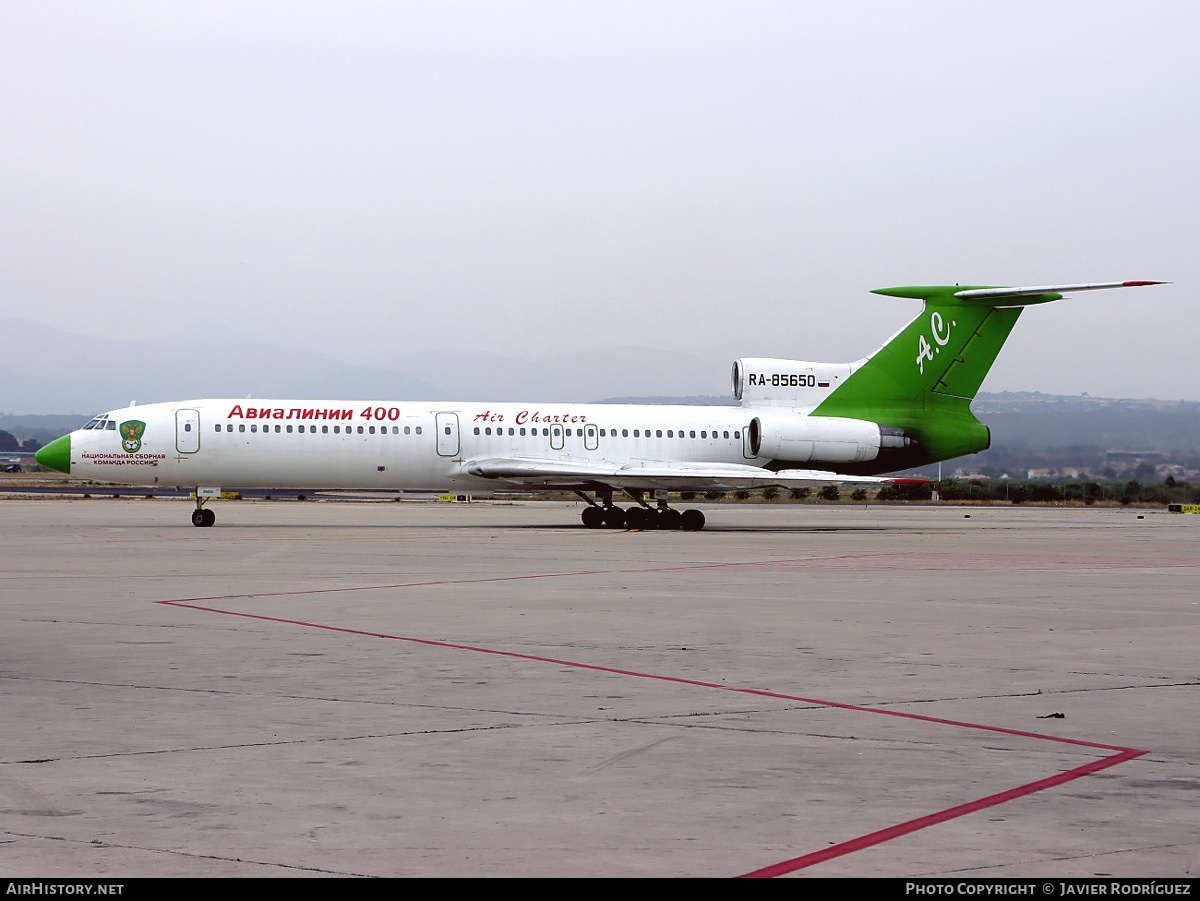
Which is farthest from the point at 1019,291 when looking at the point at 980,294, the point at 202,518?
the point at 202,518

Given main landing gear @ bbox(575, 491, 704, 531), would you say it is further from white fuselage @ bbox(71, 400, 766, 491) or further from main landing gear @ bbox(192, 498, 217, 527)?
main landing gear @ bbox(192, 498, 217, 527)

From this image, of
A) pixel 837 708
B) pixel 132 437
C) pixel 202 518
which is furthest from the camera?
pixel 132 437

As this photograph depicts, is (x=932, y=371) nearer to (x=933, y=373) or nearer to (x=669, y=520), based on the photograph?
(x=933, y=373)

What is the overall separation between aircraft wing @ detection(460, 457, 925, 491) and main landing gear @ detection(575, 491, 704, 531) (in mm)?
819

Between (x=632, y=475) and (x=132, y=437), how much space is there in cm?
1359

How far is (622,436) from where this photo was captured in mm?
37156

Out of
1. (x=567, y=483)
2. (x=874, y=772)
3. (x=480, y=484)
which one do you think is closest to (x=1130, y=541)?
(x=567, y=483)

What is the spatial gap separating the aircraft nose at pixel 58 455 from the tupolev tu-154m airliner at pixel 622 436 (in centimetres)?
4

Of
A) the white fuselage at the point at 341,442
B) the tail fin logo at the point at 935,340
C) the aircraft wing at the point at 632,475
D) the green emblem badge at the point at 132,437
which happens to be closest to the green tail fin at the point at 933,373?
the tail fin logo at the point at 935,340

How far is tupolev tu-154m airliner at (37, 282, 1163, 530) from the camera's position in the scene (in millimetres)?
34781

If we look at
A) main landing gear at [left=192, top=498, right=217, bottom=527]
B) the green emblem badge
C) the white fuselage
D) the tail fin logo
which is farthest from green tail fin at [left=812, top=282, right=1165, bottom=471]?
the green emblem badge

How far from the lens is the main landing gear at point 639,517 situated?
117 ft

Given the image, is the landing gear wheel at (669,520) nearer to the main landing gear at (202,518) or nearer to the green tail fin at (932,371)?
the green tail fin at (932,371)

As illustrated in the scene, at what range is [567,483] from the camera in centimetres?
3578
